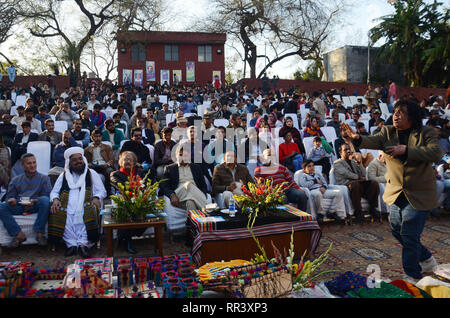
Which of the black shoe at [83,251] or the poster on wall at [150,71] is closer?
the black shoe at [83,251]

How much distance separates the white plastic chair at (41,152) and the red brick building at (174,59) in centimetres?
1971

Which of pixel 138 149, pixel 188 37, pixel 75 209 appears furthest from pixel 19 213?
pixel 188 37

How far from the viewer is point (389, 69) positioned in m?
25.0

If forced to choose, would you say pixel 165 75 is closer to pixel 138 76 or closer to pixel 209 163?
pixel 138 76

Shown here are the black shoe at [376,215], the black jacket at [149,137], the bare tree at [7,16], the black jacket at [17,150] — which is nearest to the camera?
the black shoe at [376,215]

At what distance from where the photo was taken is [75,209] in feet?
15.0

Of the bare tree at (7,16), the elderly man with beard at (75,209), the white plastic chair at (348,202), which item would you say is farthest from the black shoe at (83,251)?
the bare tree at (7,16)

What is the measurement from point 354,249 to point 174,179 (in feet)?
8.10

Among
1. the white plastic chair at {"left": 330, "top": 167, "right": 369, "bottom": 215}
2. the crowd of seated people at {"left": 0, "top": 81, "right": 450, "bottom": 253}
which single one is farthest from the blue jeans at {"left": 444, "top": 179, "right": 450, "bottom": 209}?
the white plastic chair at {"left": 330, "top": 167, "right": 369, "bottom": 215}

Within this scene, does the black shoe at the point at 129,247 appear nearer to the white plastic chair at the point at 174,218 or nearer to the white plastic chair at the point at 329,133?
the white plastic chair at the point at 174,218

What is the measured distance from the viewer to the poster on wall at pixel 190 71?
87.4ft
